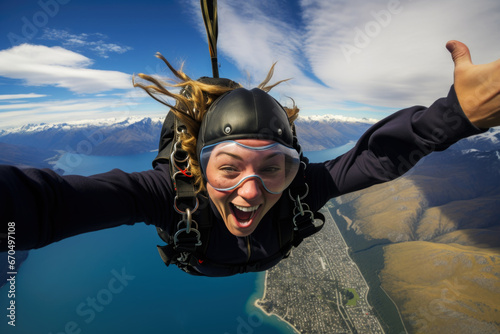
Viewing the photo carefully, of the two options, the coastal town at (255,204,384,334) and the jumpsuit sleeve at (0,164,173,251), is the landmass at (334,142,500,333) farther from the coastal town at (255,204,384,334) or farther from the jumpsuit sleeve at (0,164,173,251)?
the jumpsuit sleeve at (0,164,173,251)

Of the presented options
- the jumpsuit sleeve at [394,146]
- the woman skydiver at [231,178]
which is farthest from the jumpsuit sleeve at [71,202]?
the jumpsuit sleeve at [394,146]

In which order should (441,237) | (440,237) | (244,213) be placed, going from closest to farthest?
(244,213) < (441,237) < (440,237)

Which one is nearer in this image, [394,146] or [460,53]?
[460,53]

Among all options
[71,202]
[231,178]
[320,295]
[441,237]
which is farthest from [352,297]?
[71,202]

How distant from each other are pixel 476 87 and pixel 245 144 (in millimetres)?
1263

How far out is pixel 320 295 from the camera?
45.4 metres

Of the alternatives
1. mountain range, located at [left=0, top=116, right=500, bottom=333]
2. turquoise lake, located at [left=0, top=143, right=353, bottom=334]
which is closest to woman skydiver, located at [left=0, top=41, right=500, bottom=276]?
turquoise lake, located at [left=0, top=143, right=353, bottom=334]

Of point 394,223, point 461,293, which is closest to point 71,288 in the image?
point 461,293

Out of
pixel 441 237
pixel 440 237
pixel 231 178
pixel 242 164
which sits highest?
pixel 242 164

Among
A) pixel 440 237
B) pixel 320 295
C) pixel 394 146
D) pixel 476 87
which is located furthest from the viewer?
pixel 440 237

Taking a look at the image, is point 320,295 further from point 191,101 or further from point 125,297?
point 191,101

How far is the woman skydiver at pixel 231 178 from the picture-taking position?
3.63 ft

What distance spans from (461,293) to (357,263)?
21.2 metres

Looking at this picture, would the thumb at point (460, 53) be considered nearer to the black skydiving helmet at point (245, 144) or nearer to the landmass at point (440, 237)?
the black skydiving helmet at point (245, 144)
